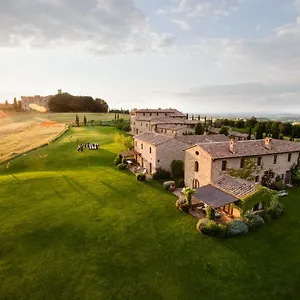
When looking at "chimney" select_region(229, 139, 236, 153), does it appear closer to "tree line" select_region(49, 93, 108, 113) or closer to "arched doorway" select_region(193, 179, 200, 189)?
"arched doorway" select_region(193, 179, 200, 189)

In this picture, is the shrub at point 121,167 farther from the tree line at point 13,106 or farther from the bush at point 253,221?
the tree line at point 13,106

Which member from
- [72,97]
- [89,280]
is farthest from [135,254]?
[72,97]

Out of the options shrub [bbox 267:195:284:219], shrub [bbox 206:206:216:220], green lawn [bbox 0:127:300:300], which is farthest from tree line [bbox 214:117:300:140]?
shrub [bbox 206:206:216:220]

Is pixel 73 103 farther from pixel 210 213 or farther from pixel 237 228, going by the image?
pixel 237 228

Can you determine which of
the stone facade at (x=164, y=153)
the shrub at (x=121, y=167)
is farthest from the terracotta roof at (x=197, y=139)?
the shrub at (x=121, y=167)

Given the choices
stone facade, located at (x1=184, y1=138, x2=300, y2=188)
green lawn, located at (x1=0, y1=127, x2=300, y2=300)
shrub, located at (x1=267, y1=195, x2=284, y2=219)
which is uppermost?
stone facade, located at (x1=184, y1=138, x2=300, y2=188)

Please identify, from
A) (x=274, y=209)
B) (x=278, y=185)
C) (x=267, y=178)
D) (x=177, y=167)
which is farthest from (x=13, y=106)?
(x=274, y=209)

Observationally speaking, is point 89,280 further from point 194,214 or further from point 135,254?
point 194,214
